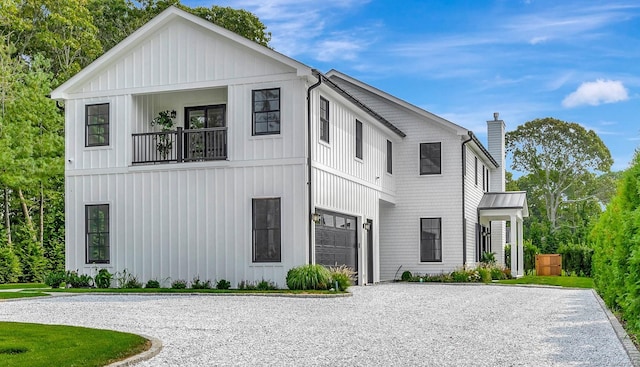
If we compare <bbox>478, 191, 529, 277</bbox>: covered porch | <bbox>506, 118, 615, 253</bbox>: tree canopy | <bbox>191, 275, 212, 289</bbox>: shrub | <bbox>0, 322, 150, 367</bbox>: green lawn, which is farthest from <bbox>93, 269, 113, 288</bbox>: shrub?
<bbox>506, 118, 615, 253</bbox>: tree canopy

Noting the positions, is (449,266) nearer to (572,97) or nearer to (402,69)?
(402,69)

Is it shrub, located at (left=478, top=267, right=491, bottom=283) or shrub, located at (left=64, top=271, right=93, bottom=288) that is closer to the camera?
shrub, located at (left=64, top=271, right=93, bottom=288)

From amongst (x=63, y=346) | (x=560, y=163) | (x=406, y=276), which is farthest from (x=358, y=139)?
(x=560, y=163)

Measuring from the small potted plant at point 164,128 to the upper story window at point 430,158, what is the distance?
1064cm

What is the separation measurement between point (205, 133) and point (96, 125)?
11.2ft

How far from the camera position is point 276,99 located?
68.7 ft

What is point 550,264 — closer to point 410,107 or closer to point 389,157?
point 389,157

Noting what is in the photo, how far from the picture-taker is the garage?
21.7m

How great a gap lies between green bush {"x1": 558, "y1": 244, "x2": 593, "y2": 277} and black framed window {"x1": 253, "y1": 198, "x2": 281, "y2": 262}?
60.2 feet

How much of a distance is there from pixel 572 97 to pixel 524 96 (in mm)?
12338

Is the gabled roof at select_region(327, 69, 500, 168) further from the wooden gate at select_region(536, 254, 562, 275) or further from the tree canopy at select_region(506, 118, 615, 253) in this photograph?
the tree canopy at select_region(506, 118, 615, 253)

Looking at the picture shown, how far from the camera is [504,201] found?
111ft

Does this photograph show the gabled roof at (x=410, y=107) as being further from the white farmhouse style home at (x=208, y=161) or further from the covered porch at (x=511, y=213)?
the white farmhouse style home at (x=208, y=161)

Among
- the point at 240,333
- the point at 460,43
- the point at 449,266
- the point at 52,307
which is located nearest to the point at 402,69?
the point at 460,43
